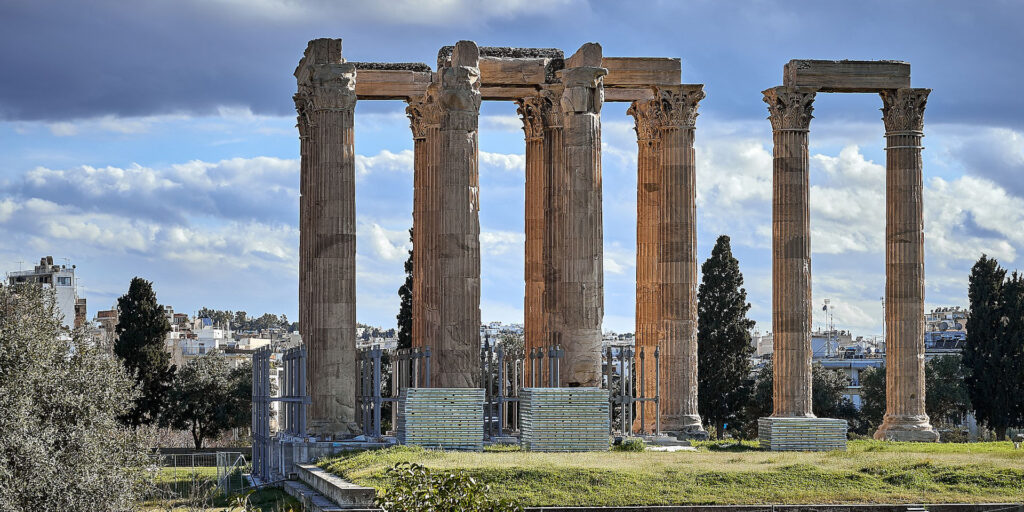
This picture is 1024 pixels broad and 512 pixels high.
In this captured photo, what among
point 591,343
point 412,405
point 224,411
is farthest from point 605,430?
point 224,411

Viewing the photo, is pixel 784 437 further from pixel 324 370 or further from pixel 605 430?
pixel 324 370

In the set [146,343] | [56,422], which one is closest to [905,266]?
[56,422]

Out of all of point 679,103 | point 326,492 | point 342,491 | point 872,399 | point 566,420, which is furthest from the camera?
point 872,399

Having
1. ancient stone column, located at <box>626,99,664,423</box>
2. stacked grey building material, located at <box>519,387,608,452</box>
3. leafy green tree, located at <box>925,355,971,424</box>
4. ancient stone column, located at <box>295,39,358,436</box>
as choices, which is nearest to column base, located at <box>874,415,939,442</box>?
ancient stone column, located at <box>626,99,664,423</box>

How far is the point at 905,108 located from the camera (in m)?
55.9

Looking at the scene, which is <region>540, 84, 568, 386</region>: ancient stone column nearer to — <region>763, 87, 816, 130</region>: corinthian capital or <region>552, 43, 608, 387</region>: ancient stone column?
<region>552, 43, 608, 387</region>: ancient stone column

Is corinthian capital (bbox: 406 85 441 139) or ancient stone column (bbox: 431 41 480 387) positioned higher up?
corinthian capital (bbox: 406 85 441 139)

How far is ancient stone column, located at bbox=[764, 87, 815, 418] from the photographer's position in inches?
2164

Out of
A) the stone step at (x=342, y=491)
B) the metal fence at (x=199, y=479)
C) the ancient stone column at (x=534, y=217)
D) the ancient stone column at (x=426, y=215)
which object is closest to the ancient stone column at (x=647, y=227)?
the ancient stone column at (x=534, y=217)

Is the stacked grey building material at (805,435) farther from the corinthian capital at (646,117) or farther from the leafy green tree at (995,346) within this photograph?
the leafy green tree at (995,346)

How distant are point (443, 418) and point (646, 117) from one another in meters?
Result: 16.9

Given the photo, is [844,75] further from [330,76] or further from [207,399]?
[207,399]

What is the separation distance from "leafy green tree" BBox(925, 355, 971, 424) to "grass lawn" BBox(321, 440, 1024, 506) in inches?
2044

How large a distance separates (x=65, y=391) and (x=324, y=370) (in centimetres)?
789
